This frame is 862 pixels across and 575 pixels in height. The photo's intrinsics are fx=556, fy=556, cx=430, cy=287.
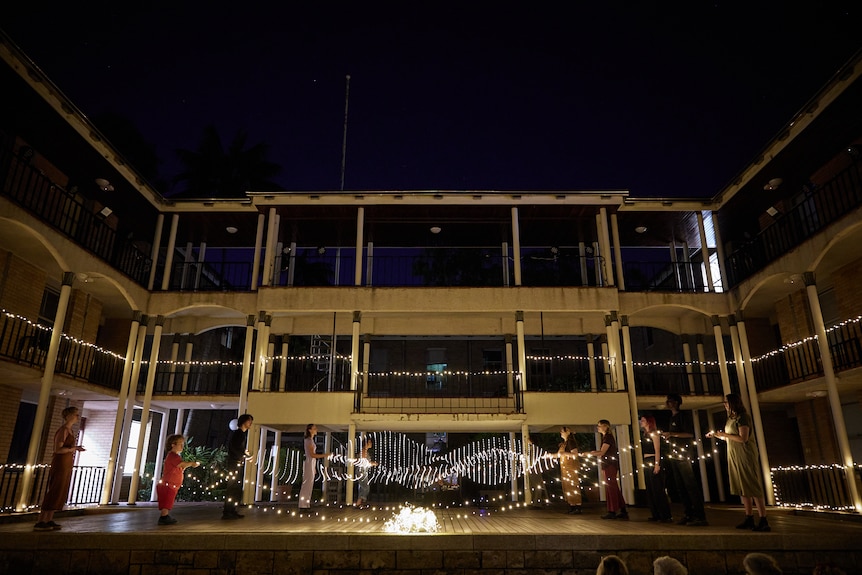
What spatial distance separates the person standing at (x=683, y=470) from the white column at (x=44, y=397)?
11429mm

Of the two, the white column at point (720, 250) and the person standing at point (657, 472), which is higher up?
the white column at point (720, 250)

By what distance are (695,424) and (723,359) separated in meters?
2.98

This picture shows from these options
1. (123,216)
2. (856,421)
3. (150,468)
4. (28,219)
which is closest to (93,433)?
(150,468)

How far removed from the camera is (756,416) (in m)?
13.5

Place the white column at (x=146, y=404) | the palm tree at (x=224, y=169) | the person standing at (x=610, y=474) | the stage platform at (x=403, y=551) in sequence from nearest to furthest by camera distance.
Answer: the stage platform at (x=403, y=551) < the person standing at (x=610, y=474) < the white column at (x=146, y=404) < the palm tree at (x=224, y=169)

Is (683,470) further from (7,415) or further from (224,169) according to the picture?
(224,169)

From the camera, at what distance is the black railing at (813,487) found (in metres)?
11.8

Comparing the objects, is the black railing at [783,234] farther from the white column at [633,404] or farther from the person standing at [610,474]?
the person standing at [610,474]

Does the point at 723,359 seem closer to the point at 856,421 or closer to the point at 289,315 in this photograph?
the point at 856,421

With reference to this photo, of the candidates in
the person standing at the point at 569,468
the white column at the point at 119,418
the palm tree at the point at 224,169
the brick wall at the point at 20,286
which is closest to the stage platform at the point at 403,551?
the person standing at the point at 569,468

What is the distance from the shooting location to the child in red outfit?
877cm

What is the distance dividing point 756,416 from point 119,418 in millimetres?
15436

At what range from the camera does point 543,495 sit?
17594 mm

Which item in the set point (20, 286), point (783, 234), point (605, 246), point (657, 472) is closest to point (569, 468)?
point (657, 472)
